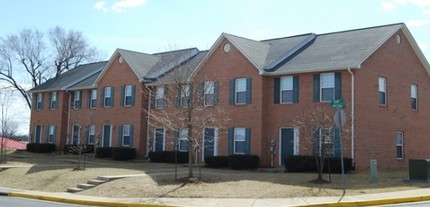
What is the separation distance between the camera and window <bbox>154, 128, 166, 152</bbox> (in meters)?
34.7

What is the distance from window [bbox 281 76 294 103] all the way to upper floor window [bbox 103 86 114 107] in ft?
49.5

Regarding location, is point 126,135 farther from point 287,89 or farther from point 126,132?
point 287,89

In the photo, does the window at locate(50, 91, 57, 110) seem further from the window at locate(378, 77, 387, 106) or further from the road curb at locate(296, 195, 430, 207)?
the road curb at locate(296, 195, 430, 207)

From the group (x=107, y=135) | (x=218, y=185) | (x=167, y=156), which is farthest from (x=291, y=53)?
(x=107, y=135)

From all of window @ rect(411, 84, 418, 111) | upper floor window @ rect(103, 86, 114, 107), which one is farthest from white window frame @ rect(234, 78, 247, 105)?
upper floor window @ rect(103, 86, 114, 107)

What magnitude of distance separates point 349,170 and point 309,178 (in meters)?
4.30

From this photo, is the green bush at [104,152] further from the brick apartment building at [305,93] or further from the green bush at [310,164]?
the green bush at [310,164]

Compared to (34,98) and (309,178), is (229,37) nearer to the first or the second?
(309,178)

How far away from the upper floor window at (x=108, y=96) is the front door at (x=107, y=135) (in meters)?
1.67

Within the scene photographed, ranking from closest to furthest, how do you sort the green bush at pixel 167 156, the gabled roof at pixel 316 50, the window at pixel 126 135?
the gabled roof at pixel 316 50 < the green bush at pixel 167 156 < the window at pixel 126 135

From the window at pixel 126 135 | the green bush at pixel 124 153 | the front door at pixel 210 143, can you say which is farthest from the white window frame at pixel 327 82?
the window at pixel 126 135

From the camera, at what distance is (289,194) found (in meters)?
17.5

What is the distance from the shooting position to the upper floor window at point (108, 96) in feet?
127

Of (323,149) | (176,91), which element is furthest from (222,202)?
(176,91)
